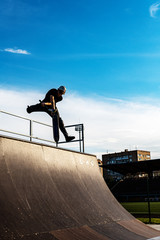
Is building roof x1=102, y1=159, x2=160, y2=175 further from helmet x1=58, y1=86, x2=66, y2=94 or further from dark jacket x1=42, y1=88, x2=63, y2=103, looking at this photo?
helmet x1=58, y1=86, x2=66, y2=94

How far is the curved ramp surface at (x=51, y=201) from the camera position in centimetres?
428

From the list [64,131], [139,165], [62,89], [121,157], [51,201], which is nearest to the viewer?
[51,201]

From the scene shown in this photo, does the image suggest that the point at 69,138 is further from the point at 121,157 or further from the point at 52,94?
the point at 121,157

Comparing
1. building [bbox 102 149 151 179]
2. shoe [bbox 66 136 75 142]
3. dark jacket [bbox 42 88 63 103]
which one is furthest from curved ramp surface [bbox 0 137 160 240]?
building [bbox 102 149 151 179]

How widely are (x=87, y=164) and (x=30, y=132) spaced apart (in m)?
2.23

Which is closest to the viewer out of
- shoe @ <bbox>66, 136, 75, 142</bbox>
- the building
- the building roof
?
shoe @ <bbox>66, 136, 75, 142</bbox>

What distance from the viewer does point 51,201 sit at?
5.29m

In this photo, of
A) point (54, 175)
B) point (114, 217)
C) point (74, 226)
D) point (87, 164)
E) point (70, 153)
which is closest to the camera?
point (74, 226)

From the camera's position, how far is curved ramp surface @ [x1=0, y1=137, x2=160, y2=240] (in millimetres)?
4277

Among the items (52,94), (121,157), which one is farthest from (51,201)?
(121,157)

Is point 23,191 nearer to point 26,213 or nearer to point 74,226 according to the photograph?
point 26,213

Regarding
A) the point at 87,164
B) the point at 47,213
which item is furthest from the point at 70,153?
the point at 47,213

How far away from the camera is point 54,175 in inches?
243

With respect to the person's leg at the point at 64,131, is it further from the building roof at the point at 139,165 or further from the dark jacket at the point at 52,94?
the building roof at the point at 139,165
